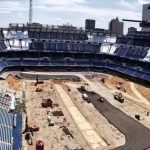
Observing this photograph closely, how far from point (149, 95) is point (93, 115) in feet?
91.4

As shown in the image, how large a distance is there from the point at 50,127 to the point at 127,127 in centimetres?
1562

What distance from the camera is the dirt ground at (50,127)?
5738 centimetres

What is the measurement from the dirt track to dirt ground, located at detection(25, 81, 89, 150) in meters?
8.40

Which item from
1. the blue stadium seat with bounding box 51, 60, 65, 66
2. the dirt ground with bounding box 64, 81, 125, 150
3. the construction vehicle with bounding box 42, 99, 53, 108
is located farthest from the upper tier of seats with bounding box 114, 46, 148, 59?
the construction vehicle with bounding box 42, 99, 53, 108

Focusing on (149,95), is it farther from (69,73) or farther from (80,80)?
(69,73)

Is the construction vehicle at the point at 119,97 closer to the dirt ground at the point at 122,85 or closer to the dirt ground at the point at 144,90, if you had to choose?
the dirt ground at the point at 122,85

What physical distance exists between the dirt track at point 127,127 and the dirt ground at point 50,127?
8.40 m

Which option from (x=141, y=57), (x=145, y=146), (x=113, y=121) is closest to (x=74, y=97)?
(x=113, y=121)

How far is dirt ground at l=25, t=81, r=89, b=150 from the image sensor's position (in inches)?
2259

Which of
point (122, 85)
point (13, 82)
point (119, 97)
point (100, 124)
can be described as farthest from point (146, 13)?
point (100, 124)

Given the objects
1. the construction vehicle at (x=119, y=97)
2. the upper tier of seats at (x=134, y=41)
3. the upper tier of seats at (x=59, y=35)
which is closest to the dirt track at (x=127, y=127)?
the construction vehicle at (x=119, y=97)

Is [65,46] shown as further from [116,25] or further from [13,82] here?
[116,25]

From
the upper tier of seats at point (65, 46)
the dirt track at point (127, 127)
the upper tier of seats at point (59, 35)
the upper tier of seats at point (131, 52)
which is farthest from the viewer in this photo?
the upper tier of seats at point (59, 35)

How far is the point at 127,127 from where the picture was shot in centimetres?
6788
